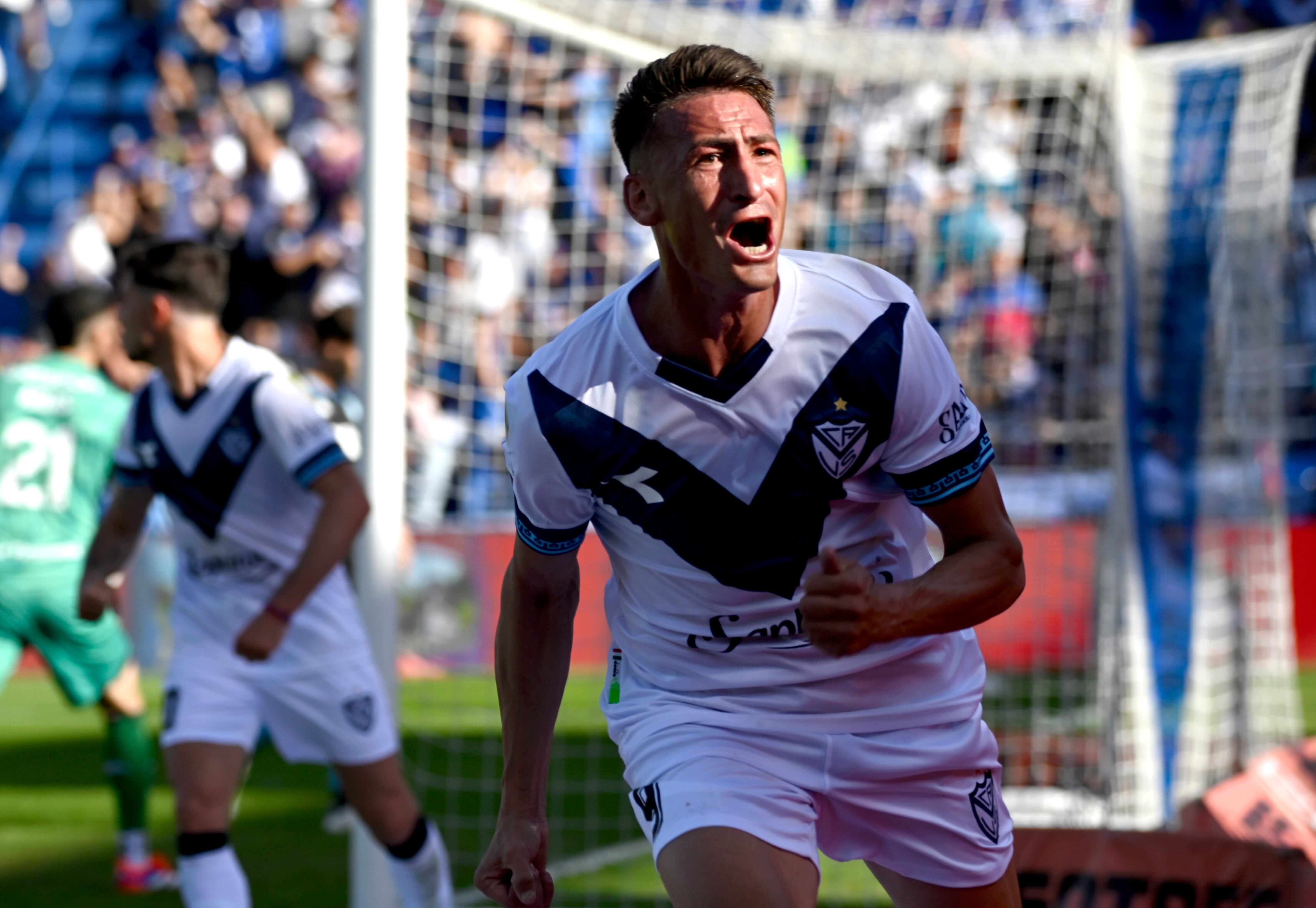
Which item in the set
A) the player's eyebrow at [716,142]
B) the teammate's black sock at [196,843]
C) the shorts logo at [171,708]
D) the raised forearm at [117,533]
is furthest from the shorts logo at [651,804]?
the raised forearm at [117,533]

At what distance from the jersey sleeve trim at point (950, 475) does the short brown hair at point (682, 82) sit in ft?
2.39

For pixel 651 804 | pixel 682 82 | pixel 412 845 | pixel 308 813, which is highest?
pixel 682 82

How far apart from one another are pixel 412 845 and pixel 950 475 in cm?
288

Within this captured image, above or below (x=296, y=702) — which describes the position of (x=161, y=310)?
above

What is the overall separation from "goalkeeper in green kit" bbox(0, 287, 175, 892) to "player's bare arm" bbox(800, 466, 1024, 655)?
466 cm

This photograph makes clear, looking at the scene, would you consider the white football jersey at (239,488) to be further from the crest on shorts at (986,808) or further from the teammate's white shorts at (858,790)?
the crest on shorts at (986,808)

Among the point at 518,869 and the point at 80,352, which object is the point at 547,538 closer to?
the point at 518,869

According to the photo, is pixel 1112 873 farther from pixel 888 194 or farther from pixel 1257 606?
pixel 888 194

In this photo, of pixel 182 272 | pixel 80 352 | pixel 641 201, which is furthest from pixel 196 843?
pixel 80 352

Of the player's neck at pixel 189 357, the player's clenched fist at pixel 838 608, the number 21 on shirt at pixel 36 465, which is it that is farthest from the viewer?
the number 21 on shirt at pixel 36 465

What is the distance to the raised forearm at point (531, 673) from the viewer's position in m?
3.03

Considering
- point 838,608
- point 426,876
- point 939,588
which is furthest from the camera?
point 426,876

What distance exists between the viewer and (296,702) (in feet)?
16.6

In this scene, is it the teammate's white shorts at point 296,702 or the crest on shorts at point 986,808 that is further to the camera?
the teammate's white shorts at point 296,702
